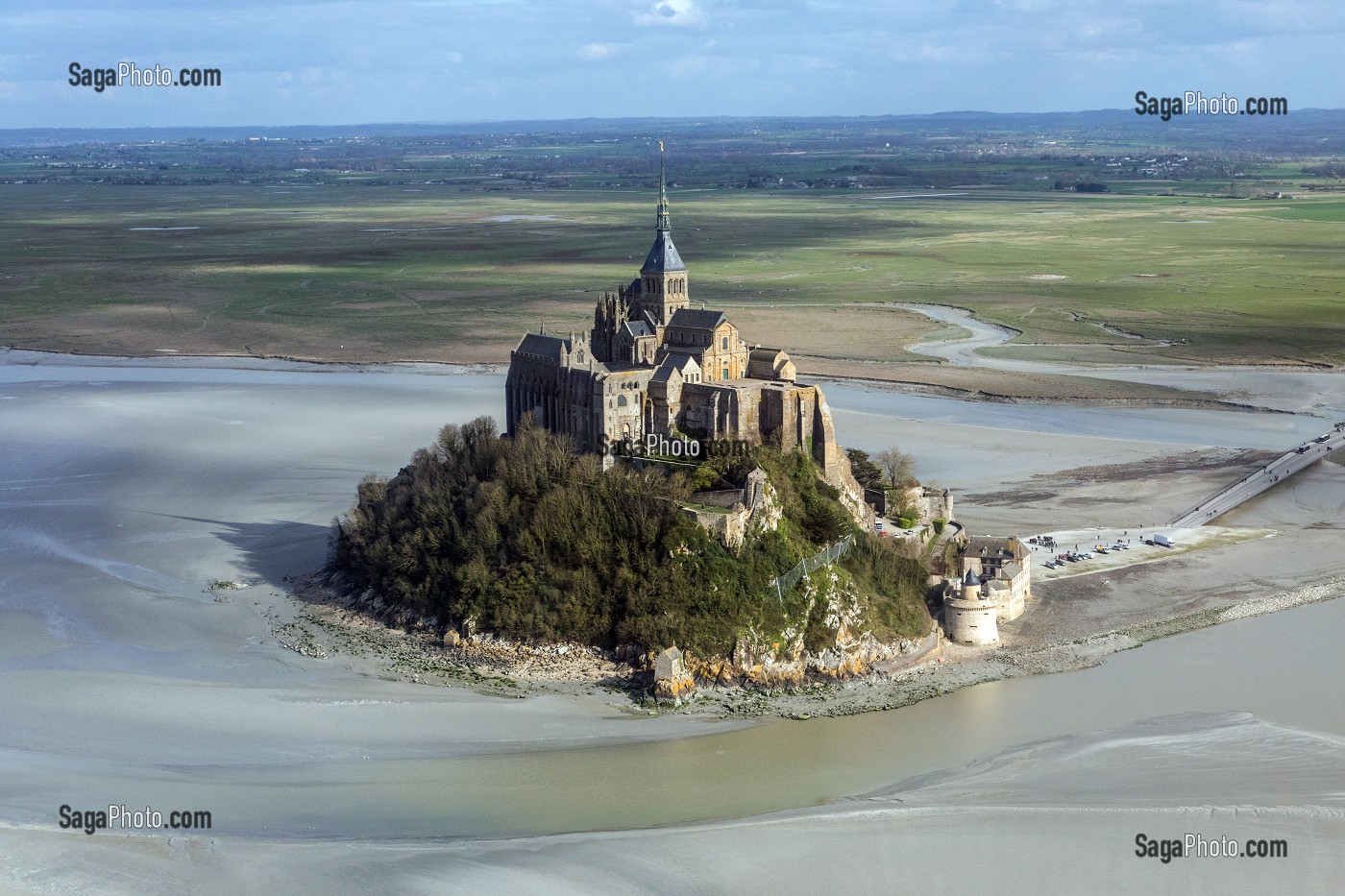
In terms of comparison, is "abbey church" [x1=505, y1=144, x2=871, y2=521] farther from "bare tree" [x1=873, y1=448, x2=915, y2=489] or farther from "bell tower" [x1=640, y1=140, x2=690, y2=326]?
"bare tree" [x1=873, y1=448, x2=915, y2=489]

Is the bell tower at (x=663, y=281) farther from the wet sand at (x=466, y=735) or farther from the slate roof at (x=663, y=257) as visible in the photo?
the wet sand at (x=466, y=735)

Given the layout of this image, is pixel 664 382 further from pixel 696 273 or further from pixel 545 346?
pixel 696 273

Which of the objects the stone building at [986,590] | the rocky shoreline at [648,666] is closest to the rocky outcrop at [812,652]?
the rocky shoreline at [648,666]

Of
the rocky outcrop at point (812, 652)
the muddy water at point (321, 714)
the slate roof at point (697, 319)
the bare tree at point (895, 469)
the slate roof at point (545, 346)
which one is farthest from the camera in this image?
the bare tree at point (895, 469)

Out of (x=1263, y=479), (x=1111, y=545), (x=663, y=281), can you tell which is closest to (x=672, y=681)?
(x=663, y=281)

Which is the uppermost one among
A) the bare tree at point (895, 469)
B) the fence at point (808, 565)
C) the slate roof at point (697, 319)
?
the slate roof at point (697, 319)

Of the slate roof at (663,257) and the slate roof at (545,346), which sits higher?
the slate roof at (663,257)
